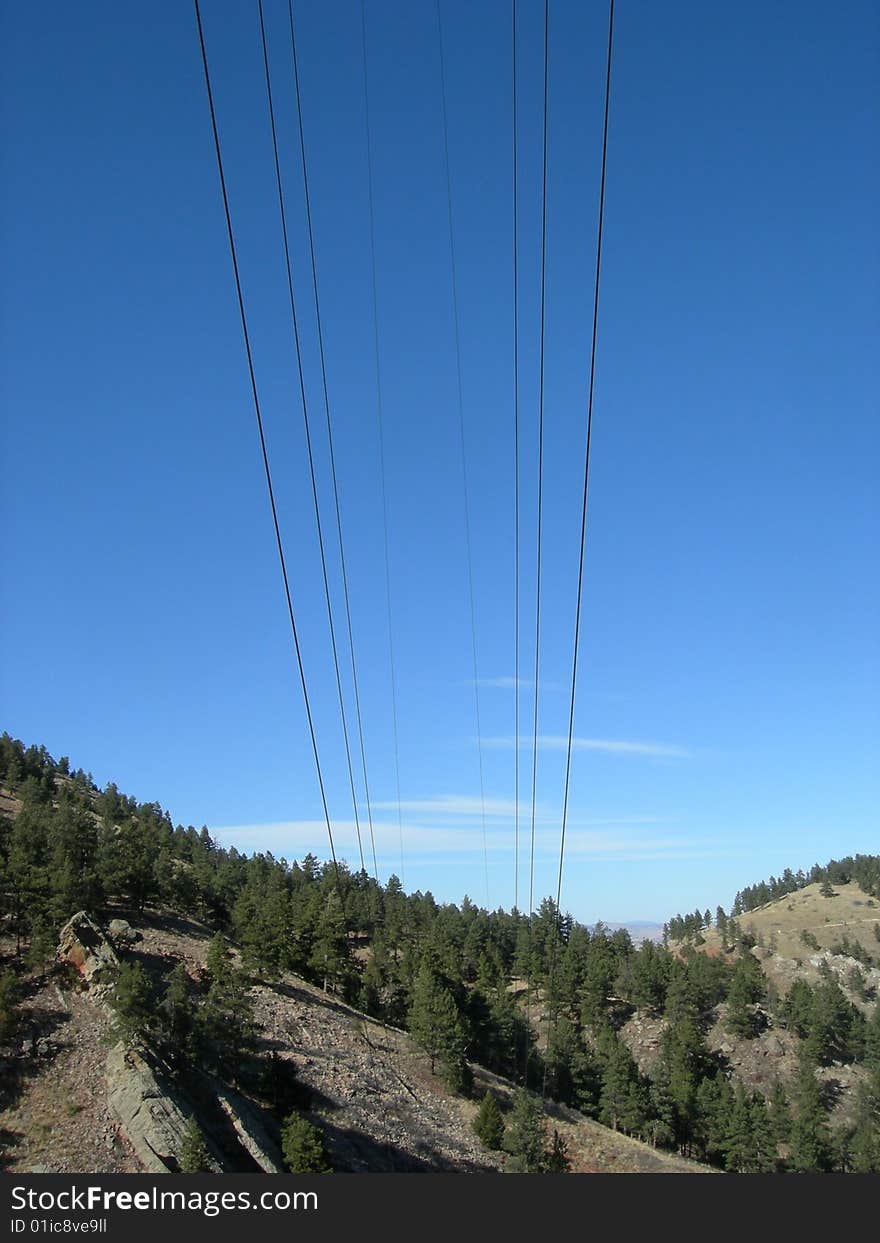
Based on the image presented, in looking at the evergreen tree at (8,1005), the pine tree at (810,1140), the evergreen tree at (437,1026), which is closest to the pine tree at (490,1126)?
the evergreen tree at (437,1026)

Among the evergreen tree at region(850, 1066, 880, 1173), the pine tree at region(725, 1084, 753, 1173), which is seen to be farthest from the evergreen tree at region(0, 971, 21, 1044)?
the evergreen tree at region(850, 1066, 880, 1173)

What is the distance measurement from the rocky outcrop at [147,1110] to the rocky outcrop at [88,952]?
27.1 feet

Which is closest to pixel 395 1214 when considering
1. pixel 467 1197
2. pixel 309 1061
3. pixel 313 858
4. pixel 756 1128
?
pixel 467 1197

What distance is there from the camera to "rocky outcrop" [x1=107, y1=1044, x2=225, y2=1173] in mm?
35312

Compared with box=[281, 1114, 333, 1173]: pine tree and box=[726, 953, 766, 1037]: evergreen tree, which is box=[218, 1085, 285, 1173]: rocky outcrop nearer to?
box=[281, 1114, 333, 1173]: pine tree

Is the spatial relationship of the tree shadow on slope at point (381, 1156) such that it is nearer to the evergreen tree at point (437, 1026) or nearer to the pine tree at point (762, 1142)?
the evergreen tree at point (437, 1026)

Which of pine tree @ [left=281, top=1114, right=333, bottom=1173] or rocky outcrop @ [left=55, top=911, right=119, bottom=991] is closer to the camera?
pine tree @ [left=281, top=1114, right=333, bottom=1173]

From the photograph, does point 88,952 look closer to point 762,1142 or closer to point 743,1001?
point 762,1142

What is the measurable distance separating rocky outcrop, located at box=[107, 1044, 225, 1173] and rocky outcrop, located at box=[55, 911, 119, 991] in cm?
827

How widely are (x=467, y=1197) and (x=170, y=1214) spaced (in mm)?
6036

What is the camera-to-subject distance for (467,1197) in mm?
14609

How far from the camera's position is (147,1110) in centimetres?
3741

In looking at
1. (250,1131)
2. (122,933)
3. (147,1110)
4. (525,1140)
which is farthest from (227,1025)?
(122,933)

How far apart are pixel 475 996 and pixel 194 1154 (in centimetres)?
5318
